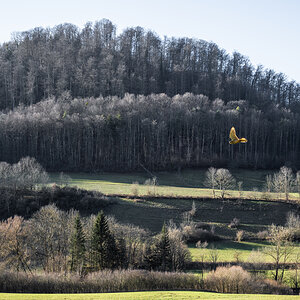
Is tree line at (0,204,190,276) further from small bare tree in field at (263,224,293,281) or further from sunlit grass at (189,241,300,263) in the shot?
small bare tree in field at (263,224,293,281)

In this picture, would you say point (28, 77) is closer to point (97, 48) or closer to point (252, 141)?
point (97, 48)

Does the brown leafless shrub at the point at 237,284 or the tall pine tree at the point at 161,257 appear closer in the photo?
the brown leafless shrub at the point at 237,284

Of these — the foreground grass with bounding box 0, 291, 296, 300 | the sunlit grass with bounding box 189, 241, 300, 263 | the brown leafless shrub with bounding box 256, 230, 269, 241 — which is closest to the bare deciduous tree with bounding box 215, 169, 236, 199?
the brown leafless shrub with bounding box 256, 230, 269, 241

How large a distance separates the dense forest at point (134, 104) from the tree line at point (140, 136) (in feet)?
0.83

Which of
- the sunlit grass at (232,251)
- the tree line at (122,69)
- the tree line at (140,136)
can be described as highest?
the tree line at (122,69)

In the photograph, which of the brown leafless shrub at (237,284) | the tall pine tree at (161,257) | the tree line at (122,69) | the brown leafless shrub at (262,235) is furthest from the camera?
the tree line at (122,69)

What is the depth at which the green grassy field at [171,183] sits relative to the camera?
216 feet

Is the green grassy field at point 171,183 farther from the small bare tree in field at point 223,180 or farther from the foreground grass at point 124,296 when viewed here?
the foreground grass at point 124,296

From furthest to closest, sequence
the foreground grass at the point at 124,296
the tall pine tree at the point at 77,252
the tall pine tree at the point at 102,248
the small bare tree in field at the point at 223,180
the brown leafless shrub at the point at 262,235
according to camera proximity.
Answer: the small bare tree in field at the point at 223,180 → the brown leafless shrub at the point at 262,235 → the tall pine tree at the point at 102,248 → the tall pine tree at the point at 77,252 → the foreground grass at the point at 124,296

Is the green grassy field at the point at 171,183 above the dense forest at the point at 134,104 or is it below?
below

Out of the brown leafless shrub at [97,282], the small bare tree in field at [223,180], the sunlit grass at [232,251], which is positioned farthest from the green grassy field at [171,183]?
the brown leafless shrub at [97,282]

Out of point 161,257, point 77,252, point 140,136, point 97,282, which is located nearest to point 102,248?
point 77,252

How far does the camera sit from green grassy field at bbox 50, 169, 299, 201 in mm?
65825

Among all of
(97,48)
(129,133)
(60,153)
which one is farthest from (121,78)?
(60,153)
